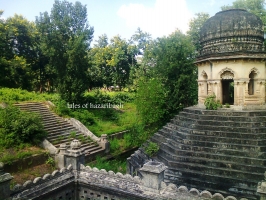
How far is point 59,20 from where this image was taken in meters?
22.9

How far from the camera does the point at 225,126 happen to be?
9242mm

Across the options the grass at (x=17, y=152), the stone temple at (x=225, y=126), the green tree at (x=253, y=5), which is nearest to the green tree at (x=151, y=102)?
the stone temple at (x=225, y=126)

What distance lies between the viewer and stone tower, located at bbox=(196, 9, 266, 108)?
10.2 metres

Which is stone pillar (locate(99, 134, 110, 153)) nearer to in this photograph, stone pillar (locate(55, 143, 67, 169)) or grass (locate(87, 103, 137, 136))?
grass (locate(87, 103, 137, 136))

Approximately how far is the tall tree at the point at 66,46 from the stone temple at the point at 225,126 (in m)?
11.8

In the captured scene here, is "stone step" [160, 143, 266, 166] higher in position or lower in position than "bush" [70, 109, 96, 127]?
lower

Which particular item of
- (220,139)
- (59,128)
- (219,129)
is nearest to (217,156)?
(220,139)

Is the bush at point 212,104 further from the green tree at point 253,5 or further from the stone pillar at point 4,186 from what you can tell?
the green tree at point 253,5

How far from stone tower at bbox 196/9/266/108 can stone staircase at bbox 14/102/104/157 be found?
375 inches

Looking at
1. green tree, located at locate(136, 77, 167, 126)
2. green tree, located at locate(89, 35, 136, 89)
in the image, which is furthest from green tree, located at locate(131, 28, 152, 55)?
green tree, located at locate(136, 77, 167, 126)

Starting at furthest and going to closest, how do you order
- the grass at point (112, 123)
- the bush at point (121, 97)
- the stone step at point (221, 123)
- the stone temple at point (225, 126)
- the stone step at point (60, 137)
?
the bush at point (121, 97) < the grass at point (112, 123) < the stone step at point (60, 137) < the stone step at point (221, 123) < the stone temple at point (225, 126)

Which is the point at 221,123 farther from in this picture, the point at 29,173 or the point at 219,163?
the point at 29,173

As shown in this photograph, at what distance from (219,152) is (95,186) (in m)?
4.66

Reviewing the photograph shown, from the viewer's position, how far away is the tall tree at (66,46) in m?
21.0
